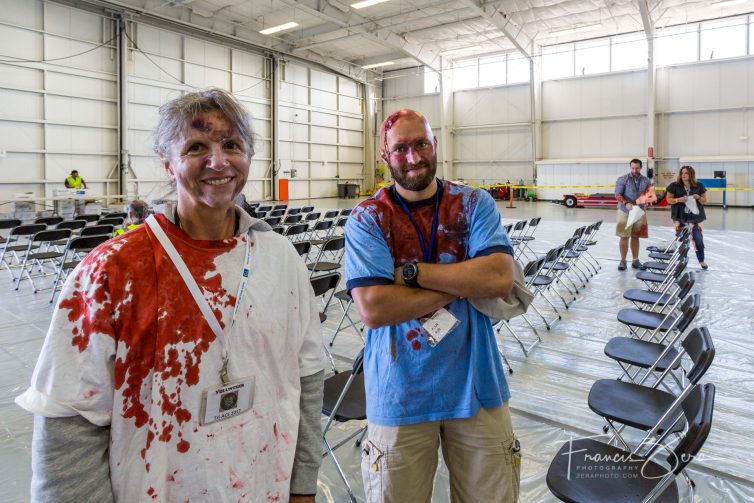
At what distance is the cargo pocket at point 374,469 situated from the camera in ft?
5.18

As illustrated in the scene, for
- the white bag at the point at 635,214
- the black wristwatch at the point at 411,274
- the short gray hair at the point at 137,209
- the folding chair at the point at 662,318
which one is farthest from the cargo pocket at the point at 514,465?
the white bag at the point at 635,214

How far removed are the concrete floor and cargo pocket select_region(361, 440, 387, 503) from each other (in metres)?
0.82

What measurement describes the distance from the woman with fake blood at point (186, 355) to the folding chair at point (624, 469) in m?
1.12

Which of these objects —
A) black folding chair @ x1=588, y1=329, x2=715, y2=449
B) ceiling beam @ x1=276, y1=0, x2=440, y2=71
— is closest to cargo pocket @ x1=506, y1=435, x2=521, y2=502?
black folding chair @ x1=588, y1=329, x2=715, y2=449

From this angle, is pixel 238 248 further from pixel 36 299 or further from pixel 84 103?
pixel 84 103

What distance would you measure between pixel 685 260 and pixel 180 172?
17.4ft

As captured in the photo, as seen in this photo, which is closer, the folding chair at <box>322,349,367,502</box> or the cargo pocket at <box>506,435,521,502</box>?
the cargo pocket at <box>506,435,521,502</box>

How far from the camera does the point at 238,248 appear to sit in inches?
44.1

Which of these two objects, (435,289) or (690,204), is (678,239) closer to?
(690,204)

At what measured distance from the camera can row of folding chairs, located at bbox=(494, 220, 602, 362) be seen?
4.63m

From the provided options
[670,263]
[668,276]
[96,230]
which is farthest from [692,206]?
[96,230]

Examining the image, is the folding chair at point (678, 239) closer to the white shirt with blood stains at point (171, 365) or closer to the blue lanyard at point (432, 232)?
→ the blue lanyard at point (432, 232)

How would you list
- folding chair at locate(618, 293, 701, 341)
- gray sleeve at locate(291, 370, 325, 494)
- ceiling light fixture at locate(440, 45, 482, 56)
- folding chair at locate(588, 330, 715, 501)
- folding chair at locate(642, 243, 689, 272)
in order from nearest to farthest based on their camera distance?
gray sleeve at locate(291, 370, 325, 494) → folding chair at locate(588, 330, 715, 501) → folding chair at locate(618, 293, 701, 341) → folding chair at locate(642, 243, 689, 272) → ceiling light fixture at locate(440, 45, 482, 56)

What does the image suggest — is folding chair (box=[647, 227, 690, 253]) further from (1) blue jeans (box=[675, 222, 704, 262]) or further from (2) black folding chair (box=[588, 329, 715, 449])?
(2) black folding chair (box=[588, 329, 715, 449])
